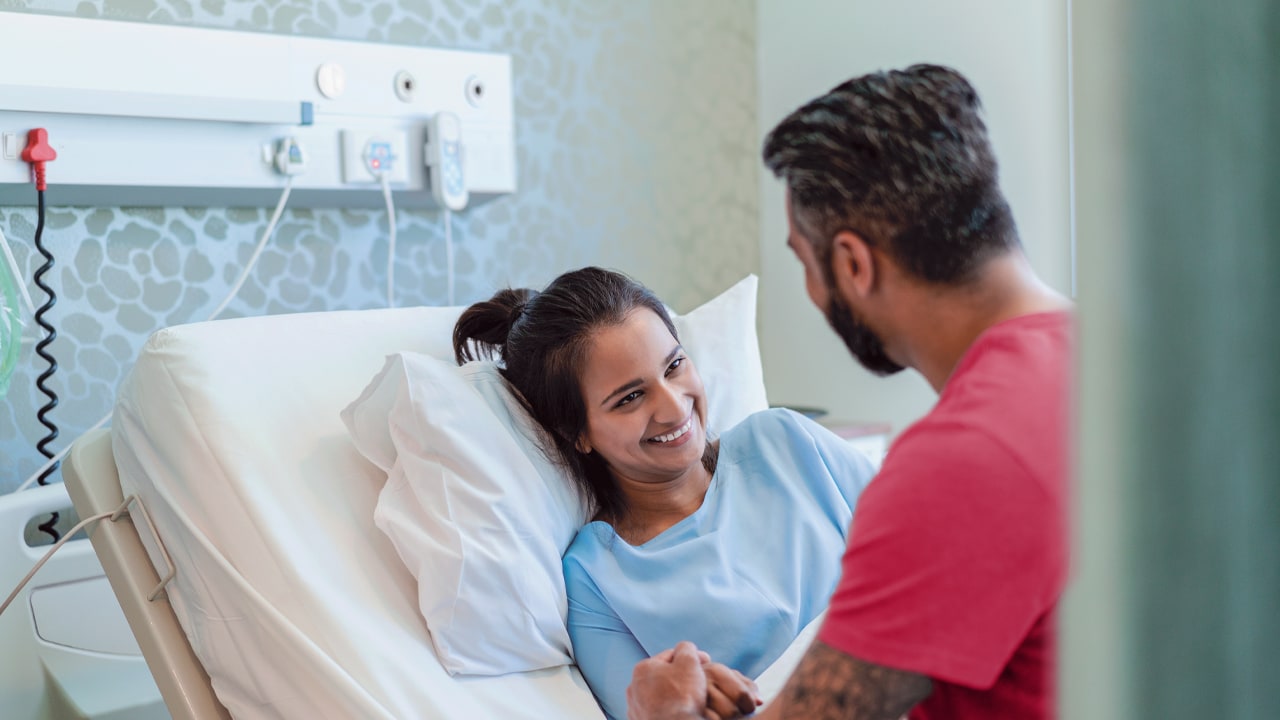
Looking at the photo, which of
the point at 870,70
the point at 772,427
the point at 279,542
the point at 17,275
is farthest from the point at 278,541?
the point at 870,70

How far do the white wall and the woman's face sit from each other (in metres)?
1.05

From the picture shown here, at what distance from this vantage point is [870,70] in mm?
2721

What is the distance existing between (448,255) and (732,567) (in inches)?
44.0

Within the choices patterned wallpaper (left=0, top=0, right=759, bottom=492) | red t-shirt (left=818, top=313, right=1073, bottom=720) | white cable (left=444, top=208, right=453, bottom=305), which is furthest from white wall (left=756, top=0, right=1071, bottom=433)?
red t-shirt (left=818, top=313, right=1073, bottom=720)

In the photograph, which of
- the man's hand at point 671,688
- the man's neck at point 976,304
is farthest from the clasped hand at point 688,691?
the man's neck at point 976,304

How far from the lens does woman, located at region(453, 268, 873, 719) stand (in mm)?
1378

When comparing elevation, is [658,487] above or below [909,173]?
below

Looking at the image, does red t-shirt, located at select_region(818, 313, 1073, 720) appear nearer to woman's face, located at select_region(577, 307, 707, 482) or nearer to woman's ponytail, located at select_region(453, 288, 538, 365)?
woman's face, located at select_region(577, 307, 707, 482)

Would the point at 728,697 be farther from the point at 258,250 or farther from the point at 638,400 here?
the point at 258,250

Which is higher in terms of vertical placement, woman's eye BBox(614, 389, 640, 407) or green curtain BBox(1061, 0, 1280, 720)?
green curtain BBox(1061, 0, 1280, 720)

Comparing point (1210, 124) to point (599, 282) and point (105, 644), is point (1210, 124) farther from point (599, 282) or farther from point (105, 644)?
point (105, 644)

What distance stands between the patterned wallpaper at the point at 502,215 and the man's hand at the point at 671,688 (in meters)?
1.26

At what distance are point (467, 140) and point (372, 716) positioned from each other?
1.35 metres

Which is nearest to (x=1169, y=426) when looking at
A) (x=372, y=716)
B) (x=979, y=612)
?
(x=979, y=612)
